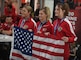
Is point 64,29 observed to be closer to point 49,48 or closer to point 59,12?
point 59,12

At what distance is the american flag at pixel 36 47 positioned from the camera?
550cm

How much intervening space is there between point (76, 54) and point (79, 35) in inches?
42.4

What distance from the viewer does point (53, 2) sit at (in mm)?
11438

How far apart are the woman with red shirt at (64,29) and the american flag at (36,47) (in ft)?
0.32

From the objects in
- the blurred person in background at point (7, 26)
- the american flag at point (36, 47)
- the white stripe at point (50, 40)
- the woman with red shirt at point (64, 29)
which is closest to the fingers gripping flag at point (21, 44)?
the american flag at point (36, 47)

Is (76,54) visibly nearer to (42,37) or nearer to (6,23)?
(42,37)

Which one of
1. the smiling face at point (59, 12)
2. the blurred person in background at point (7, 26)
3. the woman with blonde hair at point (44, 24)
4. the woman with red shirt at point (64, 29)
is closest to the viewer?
the woman with red shirt at point (64, 29)

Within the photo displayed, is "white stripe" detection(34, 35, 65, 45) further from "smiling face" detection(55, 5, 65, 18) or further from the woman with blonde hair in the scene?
"smiling face" detection(55, 5, 65, 18)

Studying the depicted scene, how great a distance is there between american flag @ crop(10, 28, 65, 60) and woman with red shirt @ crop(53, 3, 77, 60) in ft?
0.32

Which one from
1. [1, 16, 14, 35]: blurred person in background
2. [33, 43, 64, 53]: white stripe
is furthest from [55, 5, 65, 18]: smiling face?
[1, 16, 14, 35]: blurred person in background

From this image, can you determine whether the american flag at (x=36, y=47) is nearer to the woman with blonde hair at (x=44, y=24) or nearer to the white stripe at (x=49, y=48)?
the white stripe at (x=49, y=48)

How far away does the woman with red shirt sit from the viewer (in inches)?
209

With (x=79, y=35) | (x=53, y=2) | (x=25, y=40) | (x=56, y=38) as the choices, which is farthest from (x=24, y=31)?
(x=53, y=2)

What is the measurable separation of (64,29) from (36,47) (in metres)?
0.80
